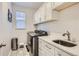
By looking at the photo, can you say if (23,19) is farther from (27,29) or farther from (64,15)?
(64,15)

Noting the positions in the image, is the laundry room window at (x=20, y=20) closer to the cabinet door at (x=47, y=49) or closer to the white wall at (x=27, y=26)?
the white wall at (x=27, y=26)

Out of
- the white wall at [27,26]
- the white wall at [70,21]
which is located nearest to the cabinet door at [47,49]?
the white wall at [70,21]

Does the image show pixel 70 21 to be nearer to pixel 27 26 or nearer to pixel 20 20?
pixel 27 26

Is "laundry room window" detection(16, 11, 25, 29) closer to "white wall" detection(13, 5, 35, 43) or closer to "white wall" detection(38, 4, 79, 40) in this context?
"white wall" detection(13, 5, 35, 43)

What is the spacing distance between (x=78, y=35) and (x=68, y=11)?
2.33ft

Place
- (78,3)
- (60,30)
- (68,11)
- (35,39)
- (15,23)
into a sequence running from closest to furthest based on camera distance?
(78,3)
(68,11)
(60,30)
(35,39)
(15,23)

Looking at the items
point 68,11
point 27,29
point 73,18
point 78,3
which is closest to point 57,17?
point 68,11

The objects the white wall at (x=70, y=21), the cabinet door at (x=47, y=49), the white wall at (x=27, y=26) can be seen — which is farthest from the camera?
the white wall at (x=27, y=26)

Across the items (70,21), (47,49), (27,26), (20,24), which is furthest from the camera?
(27,26)

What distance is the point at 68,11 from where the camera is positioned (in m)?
2.24

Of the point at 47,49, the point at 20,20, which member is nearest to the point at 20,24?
the point at 20,20

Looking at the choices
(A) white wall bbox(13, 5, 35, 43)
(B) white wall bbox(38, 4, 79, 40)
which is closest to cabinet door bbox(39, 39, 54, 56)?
(B) white wall bbox(38, 4, 79, 40)

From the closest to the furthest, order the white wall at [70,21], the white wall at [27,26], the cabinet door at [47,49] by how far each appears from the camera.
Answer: the cabinet door at [47,49], the white wall at [70,21], the white wall at [27,26]

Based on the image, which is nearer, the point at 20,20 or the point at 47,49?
Result: the point at 47,49
